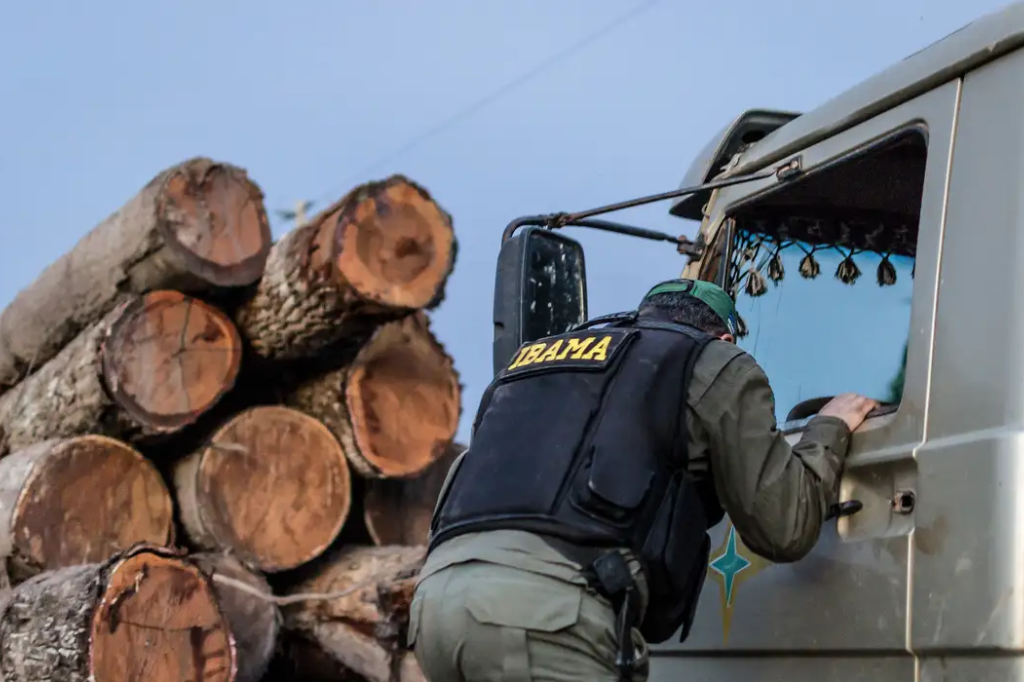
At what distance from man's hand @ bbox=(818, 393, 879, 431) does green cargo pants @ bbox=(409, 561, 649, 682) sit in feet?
1.69

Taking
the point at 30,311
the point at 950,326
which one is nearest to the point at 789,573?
the point at 950,326

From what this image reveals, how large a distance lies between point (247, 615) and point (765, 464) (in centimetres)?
286

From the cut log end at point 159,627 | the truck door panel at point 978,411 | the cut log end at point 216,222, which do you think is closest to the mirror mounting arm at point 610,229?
the truck door panel at point 978,411

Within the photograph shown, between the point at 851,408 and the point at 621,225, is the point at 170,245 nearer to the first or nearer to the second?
the point at 621,225

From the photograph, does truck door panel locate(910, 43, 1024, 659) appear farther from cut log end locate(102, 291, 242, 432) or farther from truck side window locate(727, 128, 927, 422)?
cut log end locate(102, 291, 242, 432)

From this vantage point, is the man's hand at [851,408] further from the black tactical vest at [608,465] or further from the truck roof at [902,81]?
the truck roof at [902,81]

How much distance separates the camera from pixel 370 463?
505cm

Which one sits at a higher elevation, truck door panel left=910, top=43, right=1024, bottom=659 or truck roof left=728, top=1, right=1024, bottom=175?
→ truck roof left=728, top=1, right=1024, bottom=175

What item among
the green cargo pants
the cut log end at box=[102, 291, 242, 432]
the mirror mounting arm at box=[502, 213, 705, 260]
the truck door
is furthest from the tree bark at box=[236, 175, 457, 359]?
the green cargo pants

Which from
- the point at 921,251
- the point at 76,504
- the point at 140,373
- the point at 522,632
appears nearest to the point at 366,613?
the point at 76,504

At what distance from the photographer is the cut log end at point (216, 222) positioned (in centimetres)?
479

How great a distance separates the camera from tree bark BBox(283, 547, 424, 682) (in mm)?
4395

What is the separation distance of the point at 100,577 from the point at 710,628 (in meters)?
2.22

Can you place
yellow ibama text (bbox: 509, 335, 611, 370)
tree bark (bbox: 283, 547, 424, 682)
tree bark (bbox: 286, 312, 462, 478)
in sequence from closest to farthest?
yellow ibama text (bbox: 509, 335, 611, 370) → tree bark (bbox: 283, 547, 424, 682) → tree bark (bbox: 286, 312, 462, 478)
